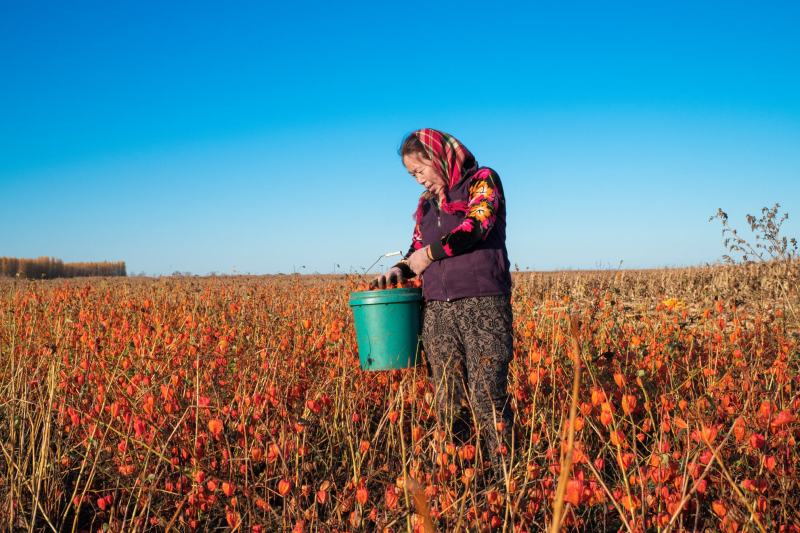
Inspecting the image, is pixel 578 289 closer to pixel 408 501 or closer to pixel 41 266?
pixel 408 501

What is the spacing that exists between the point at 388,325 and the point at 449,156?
88 centimetres

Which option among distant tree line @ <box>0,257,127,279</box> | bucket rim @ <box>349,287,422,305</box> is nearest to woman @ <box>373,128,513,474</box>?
bucket rim @ <box>349,287,422,305</box>

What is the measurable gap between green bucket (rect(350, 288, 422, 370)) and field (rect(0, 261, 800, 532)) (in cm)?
20

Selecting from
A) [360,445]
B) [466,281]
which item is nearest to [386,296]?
[466,281]

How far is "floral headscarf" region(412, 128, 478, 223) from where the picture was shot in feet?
8.84

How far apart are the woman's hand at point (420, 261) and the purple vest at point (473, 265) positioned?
0.07 meters

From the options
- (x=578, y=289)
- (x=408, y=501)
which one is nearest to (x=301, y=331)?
(x=408, y=501)

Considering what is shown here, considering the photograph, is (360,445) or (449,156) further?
(449,156)

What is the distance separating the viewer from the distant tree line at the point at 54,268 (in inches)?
1554

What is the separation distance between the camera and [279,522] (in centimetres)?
213

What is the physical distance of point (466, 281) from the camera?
8.81 ft

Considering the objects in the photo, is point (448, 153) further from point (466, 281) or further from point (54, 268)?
point (54, 268)

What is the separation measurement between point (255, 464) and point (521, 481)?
120cm

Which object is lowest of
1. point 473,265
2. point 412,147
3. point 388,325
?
point 388,325
